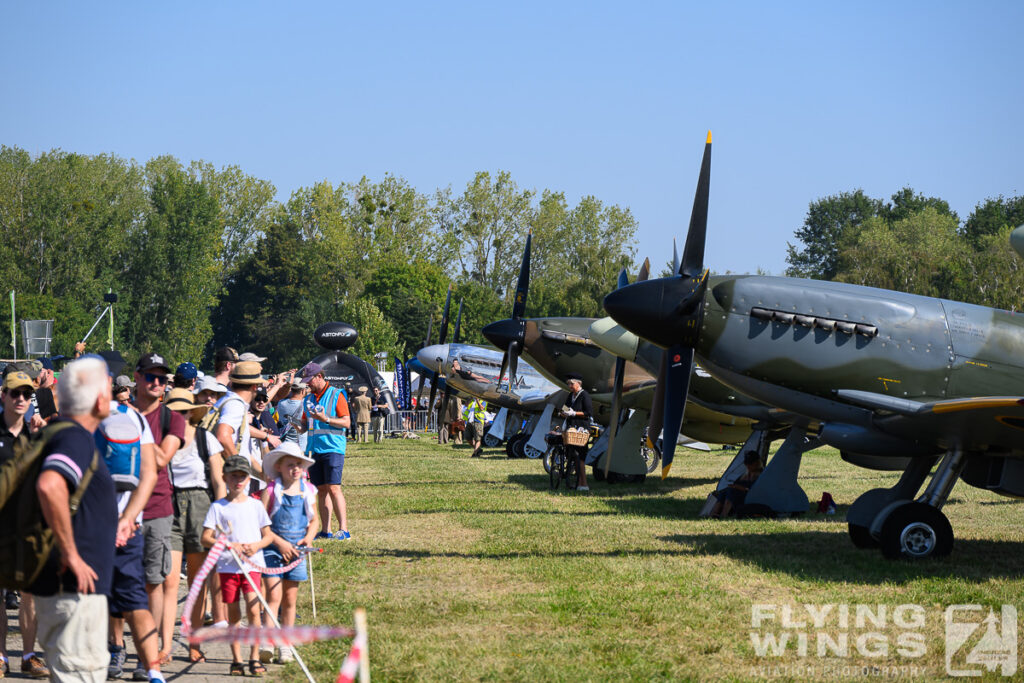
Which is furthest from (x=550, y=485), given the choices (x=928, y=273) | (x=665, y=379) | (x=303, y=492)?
(x=928, y=273)

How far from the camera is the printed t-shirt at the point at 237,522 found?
658 centimetres

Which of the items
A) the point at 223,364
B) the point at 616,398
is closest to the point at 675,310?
the point at 223,364

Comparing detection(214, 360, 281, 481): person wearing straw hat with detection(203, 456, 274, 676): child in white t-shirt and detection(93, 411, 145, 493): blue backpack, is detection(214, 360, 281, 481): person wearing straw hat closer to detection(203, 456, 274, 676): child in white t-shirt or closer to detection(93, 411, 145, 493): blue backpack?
detection(203, 456, 274, 676): child in white t-shirt

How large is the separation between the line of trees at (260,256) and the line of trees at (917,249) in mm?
17123

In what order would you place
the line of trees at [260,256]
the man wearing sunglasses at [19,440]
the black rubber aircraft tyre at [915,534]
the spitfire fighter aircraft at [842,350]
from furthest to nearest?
the line of trees at [260,256] → the spitfire fighter aircraft at [842,350] → the black rubber aircraft tyre at [915,534] → the man wearing sunglasses at [19,440]

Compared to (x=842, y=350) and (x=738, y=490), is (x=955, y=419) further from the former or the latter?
(x=738, y=490)

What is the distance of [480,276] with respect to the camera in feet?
268

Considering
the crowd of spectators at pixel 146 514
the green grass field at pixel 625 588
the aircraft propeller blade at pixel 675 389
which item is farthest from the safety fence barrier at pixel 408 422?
the crowd of spectators at pixel 146 514

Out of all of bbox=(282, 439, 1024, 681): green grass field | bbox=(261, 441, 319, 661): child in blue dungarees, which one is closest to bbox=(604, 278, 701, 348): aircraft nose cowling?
bbox=(282, 439, 1024, 681): green grass field

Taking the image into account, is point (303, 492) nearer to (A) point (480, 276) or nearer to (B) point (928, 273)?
(B) point (928, 273)

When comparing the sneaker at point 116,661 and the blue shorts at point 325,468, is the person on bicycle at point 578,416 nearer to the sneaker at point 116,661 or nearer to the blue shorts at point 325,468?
the blue shorts at point 325,468

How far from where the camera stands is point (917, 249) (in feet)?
247

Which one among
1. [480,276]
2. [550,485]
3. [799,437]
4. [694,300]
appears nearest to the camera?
[694,300]

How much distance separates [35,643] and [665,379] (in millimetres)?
7020
